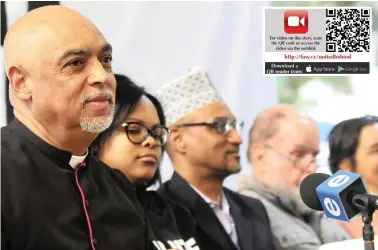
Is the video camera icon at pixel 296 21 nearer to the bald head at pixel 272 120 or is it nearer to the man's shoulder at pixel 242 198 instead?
the bald head at pixel 272 120

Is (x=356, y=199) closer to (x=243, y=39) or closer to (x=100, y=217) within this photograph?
(x=100, y=217)

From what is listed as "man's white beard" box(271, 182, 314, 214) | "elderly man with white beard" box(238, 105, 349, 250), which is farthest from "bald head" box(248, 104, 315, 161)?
"man's white beard" box(271, 182, 314, 214)

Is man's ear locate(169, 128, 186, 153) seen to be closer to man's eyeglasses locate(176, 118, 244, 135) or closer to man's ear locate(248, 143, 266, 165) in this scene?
man's eyeglasses locate(176, 118, 244, 135)

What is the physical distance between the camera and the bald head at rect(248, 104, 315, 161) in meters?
2.99

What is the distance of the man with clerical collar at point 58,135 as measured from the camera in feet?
7.50

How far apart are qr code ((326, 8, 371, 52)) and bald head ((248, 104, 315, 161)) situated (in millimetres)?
356

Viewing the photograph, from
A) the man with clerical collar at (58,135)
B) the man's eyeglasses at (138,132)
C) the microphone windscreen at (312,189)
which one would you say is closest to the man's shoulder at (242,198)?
the man's eyeglasses at (138,132)

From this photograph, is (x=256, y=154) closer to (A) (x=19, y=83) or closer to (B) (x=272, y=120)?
(B) (x=272, y=120)

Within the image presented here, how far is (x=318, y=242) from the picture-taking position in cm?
300

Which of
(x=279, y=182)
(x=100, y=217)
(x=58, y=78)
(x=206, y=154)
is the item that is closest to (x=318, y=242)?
(x=279, y=182)

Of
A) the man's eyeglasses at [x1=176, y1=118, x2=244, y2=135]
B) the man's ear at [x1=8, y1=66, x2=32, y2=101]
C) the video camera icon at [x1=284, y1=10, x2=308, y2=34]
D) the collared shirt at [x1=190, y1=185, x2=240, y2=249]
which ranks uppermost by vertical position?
the video camera icon at [x1=284, y1=10, x2=308, y2=34]

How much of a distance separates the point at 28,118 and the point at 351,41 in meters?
1.61

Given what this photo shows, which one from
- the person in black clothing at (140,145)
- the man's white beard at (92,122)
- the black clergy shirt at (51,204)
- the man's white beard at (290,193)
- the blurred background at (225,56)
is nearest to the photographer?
the black clergy shirt at (51,204)

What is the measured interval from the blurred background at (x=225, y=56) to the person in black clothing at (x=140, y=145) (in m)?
0.07
